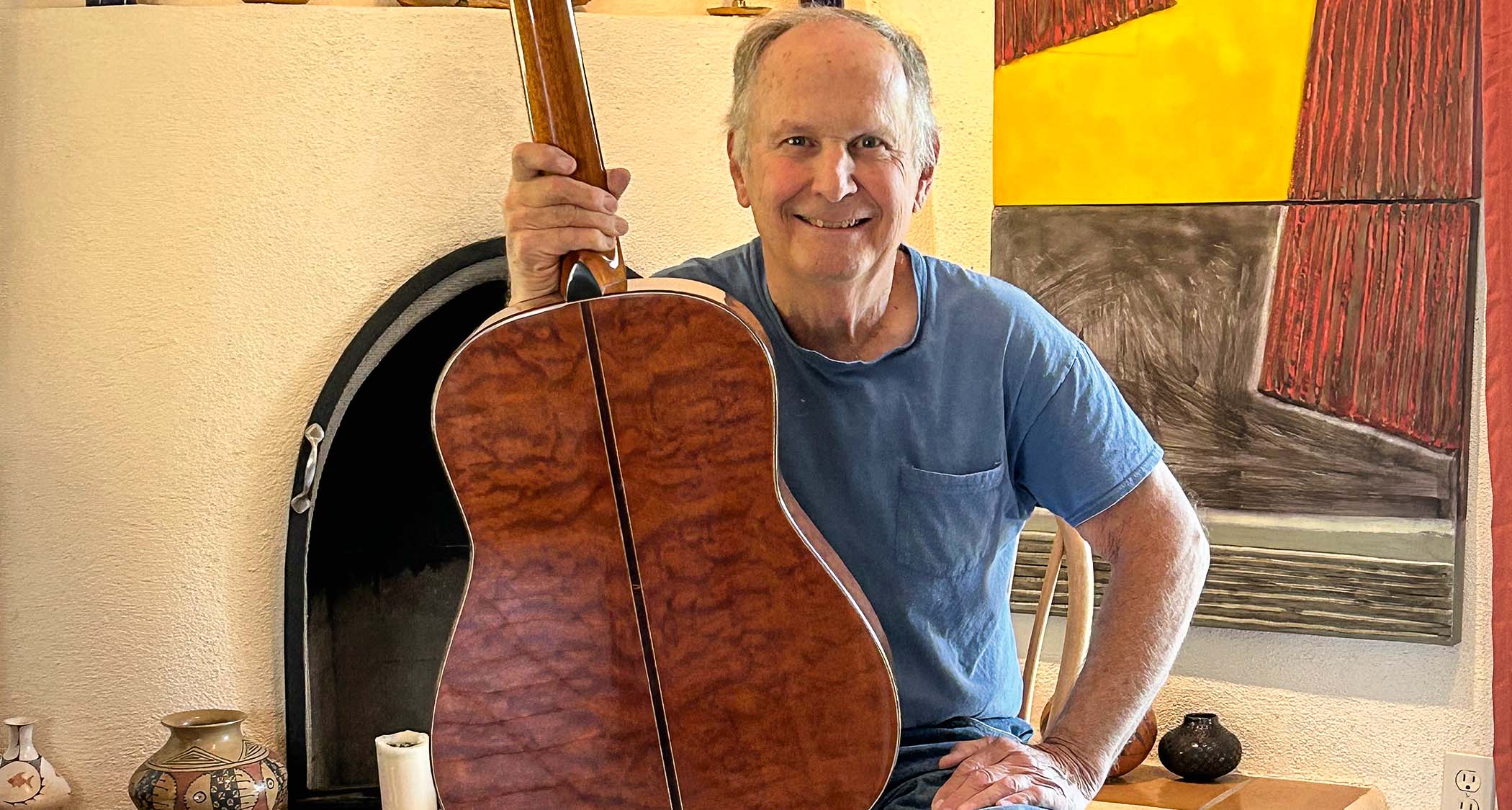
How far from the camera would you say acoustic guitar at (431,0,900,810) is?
1.10m

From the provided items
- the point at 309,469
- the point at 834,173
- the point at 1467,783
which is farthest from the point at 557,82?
the point at 1467,783

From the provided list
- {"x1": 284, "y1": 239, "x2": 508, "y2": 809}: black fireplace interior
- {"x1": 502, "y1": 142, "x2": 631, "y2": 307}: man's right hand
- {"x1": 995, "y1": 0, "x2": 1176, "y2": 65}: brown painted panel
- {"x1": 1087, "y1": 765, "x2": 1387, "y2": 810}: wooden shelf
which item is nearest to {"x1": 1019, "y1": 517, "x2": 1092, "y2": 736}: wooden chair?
{"x1": 1087, "y1": 765, "x2": 1387, "y2": 810}: wooden shelf

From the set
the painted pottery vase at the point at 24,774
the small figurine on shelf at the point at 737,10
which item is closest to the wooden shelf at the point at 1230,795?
the small figurine on shelf at the point at 737,10

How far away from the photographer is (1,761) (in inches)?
90.4

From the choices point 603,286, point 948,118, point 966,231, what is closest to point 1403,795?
point 966,231

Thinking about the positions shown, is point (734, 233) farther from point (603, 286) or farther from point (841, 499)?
point (603, 286)

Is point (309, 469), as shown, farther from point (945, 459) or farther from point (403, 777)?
point (945, 459)

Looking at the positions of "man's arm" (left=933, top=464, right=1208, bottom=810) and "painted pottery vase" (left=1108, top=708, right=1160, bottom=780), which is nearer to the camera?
"man's arm" (left=933, top=464, right=1208, bottom=810)

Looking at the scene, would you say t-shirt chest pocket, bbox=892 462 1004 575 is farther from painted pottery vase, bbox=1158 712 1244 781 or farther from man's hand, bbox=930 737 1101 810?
painted pottery vase, bbox=1158 712 1244 781

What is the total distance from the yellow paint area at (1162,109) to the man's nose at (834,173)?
4.27ft

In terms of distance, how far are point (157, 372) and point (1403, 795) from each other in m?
2.25

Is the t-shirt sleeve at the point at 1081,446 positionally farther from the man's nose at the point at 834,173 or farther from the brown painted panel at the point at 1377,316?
the brown painted panel at the point at 1377,316

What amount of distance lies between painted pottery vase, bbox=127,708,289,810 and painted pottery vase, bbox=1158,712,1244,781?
1528mm

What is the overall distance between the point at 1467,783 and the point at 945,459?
1.47m
